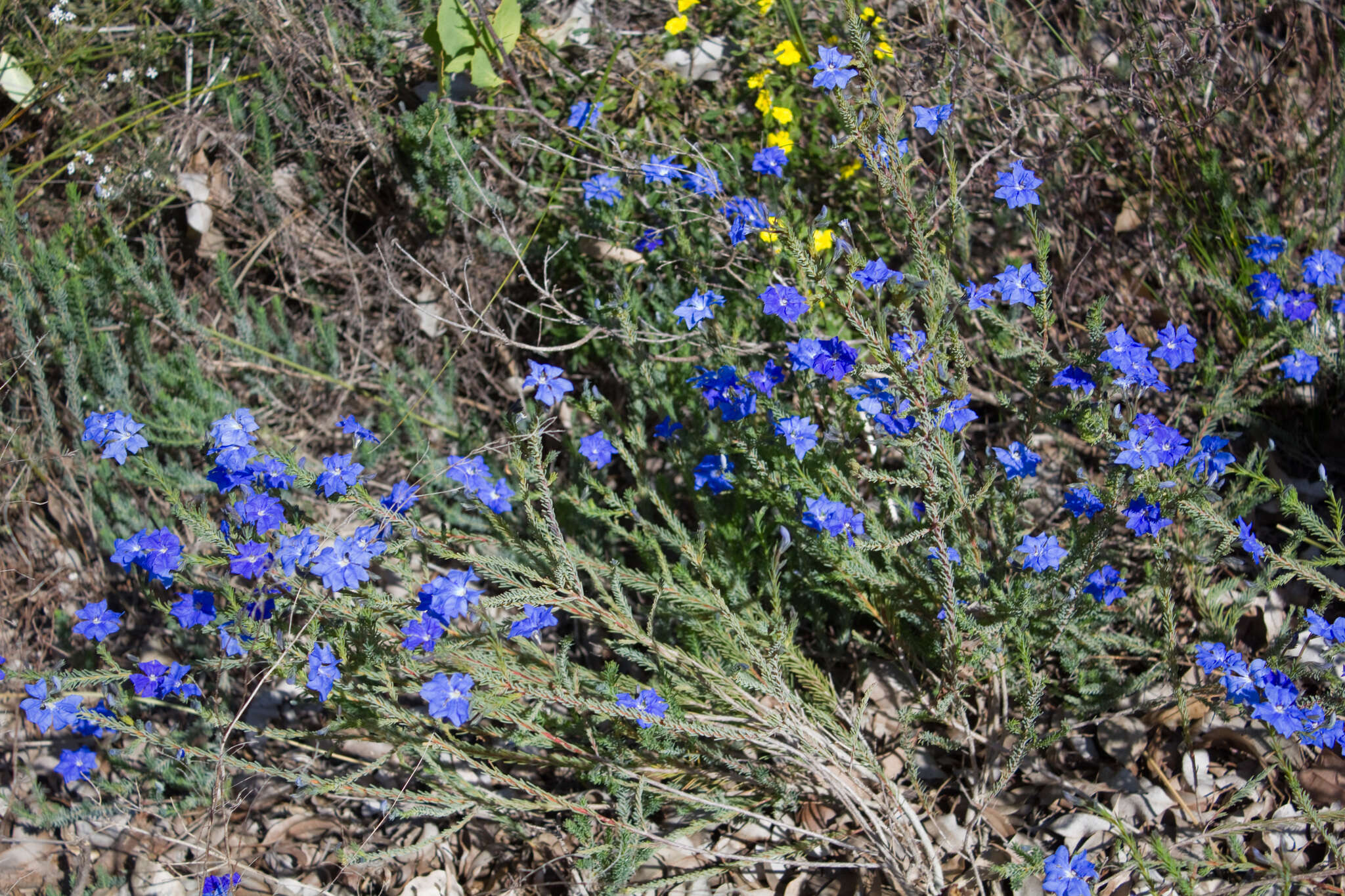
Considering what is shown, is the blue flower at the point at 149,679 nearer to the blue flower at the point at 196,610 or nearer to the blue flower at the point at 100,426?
the blue flower at the point at 196,610

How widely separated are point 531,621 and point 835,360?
1.04 metres

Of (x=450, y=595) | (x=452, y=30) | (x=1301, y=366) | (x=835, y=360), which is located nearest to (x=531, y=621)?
(x=450, y=595)

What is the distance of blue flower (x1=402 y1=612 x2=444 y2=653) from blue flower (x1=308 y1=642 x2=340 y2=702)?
18cm

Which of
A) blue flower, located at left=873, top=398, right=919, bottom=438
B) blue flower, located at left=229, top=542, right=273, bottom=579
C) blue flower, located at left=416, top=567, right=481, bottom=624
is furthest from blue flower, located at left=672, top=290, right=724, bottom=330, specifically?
blue flower, located at left=229, top=542, right=273, bottom=579

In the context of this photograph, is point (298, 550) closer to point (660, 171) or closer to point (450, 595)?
point (450, 595)

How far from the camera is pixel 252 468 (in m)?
2.56

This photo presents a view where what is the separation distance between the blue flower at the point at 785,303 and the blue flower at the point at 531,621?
38.9 inches

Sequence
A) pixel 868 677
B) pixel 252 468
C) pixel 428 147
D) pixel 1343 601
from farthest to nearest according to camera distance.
A: pixel 428 147
pixel 868 677
pixel 1343 601
pixel 252 468

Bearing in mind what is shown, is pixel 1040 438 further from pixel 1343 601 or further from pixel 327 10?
pixel 327 10

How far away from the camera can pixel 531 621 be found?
244 centimetres

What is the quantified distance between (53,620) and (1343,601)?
4548mm

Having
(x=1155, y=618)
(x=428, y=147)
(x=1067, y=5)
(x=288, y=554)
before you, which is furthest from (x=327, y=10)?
(x=1155, y=618)

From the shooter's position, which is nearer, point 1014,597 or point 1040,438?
point 1014,597

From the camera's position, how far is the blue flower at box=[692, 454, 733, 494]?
2.85 meters
